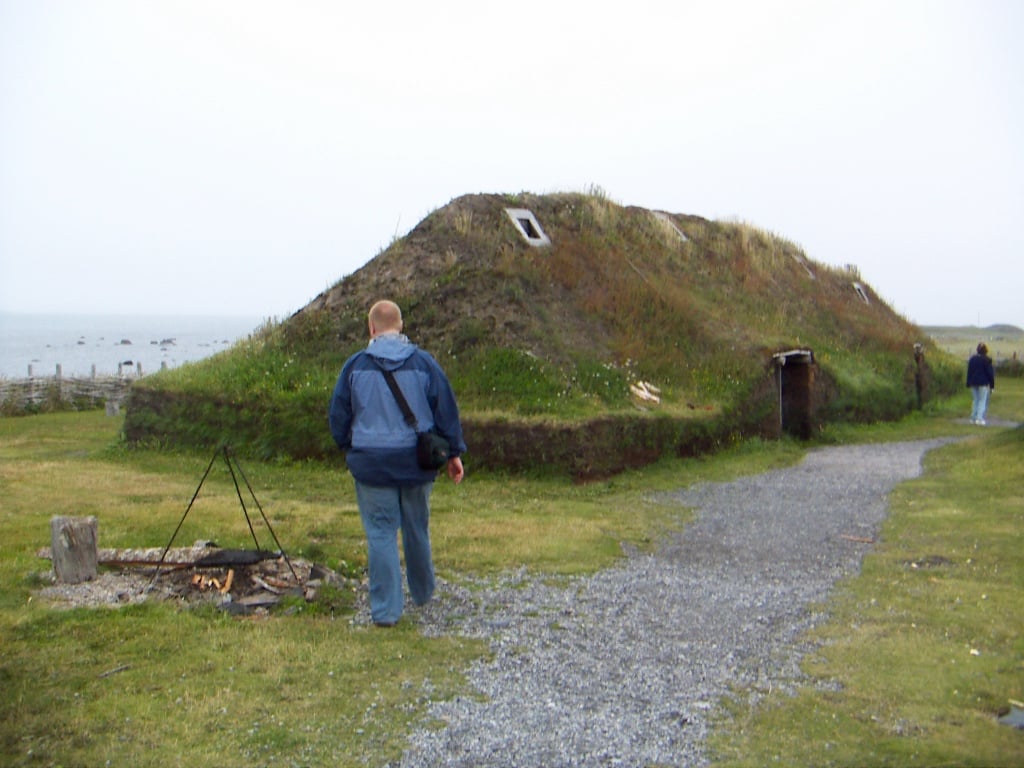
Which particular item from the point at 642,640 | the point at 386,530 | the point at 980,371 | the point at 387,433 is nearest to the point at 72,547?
the point at 386,530

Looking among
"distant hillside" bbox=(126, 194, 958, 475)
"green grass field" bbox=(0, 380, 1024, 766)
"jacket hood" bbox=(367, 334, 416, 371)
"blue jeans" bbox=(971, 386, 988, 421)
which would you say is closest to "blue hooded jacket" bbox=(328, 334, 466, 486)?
"jacket hood" bbox=(367, 334, 416, 371)

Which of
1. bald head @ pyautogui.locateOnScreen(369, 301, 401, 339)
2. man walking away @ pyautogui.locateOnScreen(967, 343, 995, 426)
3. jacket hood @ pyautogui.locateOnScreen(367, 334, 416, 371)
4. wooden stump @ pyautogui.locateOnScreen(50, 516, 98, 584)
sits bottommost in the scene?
wooden stump @ pyautogui.locateOnScreen(50, 516, 98, 584)

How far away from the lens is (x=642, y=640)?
7.21 m

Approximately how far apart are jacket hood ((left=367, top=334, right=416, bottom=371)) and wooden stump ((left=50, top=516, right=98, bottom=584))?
9.80 ft

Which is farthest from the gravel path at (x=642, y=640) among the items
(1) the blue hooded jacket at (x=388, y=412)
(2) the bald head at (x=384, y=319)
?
(2) the bald head at (x=384, y=319)

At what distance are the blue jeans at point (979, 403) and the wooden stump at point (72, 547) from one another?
19441 millimetres

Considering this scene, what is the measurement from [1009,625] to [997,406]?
20896mm

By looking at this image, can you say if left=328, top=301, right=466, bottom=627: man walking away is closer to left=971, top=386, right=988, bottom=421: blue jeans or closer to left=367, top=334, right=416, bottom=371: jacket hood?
left=367, top=334, right=416, bottom=371: jacket hood

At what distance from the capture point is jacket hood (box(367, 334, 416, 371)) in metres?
7.43

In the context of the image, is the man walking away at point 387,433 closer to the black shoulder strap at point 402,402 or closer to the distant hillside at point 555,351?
the black shoulder strap at point 402,402

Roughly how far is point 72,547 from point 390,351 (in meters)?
3.31

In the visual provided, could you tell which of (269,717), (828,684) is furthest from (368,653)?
(828,684)

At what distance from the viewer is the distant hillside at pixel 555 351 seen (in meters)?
16.2

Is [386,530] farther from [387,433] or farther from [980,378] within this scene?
[980,378]
